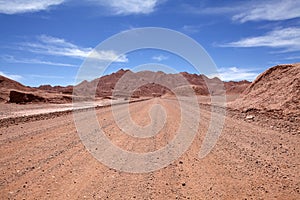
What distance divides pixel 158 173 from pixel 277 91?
1698cm

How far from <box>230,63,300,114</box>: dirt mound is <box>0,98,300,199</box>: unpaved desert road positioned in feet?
26.1

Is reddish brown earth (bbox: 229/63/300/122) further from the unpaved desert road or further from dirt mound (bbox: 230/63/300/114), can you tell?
the unpaved desert road

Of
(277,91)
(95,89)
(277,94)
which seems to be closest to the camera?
(277,94)

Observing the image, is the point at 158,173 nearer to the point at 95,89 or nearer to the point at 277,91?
Result: the point at 277,91

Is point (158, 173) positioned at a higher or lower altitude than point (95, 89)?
lower

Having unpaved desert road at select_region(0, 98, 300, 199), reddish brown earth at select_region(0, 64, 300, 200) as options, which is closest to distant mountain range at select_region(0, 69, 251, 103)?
reddish brown earth at select_region(0, 64, 300, 200)

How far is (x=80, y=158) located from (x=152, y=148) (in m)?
2.38

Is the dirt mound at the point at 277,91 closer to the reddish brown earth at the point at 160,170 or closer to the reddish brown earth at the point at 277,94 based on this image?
the reddish brown earth at the point at 277,94

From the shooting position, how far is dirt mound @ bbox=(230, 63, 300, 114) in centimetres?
1694

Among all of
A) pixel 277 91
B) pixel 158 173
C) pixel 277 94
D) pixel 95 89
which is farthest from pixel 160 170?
pixel 95 89

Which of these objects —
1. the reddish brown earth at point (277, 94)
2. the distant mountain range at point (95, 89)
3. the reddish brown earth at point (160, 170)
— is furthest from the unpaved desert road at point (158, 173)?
the distant mountain range at point (95, 89)

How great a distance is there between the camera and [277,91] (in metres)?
20.5

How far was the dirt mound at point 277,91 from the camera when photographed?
55.6ft

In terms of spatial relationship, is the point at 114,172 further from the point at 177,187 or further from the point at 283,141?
the point at 283,141
